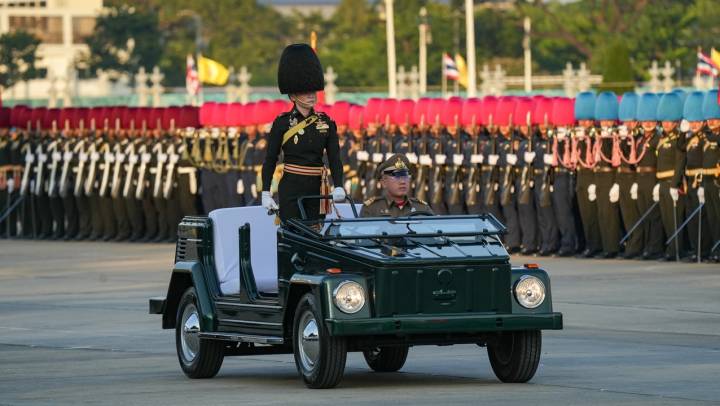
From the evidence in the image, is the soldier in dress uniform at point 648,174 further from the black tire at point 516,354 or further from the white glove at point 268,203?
the black tire at point 516,354

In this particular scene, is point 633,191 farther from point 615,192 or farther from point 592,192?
point 592,192

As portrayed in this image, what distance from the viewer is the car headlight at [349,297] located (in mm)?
12484

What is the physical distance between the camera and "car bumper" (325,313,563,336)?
12383mm

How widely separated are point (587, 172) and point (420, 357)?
11.2 m

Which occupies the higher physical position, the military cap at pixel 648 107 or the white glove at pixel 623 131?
the military cap at pixel 648 107

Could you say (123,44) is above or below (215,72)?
above

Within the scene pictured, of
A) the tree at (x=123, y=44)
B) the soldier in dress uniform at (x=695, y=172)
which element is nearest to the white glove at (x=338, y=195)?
the soldier in dress uniform at (x=695, y=172)

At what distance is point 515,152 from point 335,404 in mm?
15580

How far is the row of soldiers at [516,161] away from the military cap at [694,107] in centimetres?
2

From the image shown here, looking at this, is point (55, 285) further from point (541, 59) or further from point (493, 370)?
point (541, 59)

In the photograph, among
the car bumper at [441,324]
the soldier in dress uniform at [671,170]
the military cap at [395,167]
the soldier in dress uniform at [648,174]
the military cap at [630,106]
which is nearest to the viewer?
the car bumper at [441,324]

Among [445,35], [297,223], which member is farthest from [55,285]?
[445,35]

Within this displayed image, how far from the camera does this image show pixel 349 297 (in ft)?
41.1

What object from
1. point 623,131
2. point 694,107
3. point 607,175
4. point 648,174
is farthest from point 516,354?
point 607,175
